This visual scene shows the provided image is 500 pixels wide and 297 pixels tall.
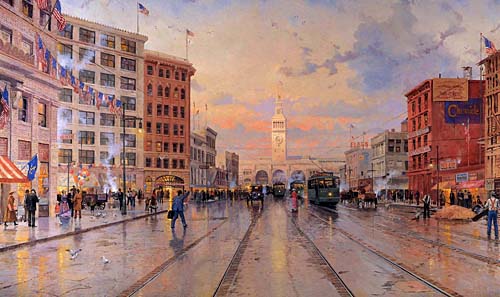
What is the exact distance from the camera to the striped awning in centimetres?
2622

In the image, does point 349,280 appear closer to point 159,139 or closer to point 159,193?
point 159,193

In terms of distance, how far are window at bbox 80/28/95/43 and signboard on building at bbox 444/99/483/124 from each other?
50.0 metres

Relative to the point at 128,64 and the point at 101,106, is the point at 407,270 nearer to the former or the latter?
the point at 101,106

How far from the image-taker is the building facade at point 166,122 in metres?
91.5

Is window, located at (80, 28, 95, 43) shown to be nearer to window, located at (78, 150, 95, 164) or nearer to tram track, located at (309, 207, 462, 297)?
window, located at (78, 150, 95, 164)

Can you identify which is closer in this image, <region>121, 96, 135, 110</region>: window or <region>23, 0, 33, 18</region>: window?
<region>23, 0, 33, 18</region>: window

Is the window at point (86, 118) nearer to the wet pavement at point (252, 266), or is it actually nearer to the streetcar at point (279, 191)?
the streetcar at point (279, 191)

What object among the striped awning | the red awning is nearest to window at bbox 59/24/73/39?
the striped awning

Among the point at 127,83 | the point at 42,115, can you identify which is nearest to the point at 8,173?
the point at 42,115

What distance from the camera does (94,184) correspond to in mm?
74125

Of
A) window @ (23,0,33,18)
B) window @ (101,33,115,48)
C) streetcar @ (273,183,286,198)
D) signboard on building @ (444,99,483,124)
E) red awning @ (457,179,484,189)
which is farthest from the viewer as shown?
streetcar @ (273,183,286,198)

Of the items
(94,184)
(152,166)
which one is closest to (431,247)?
(94,184)

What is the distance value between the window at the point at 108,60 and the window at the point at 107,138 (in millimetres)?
9900

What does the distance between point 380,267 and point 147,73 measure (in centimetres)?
8164
